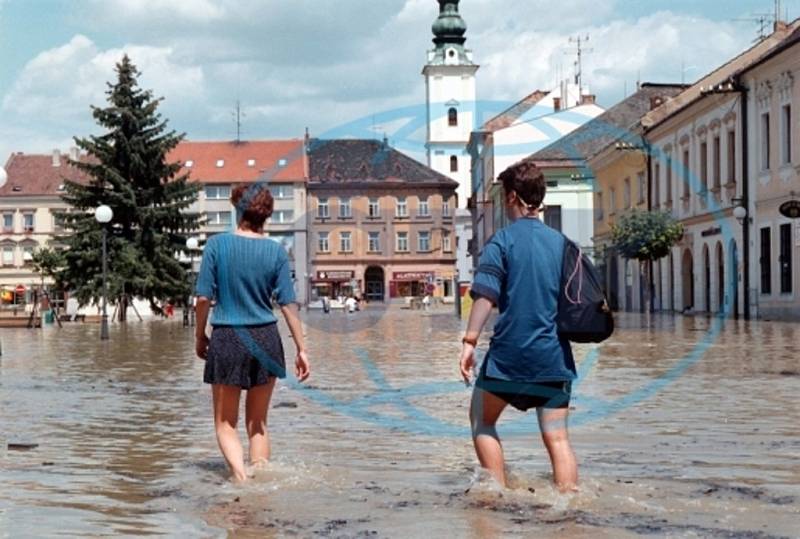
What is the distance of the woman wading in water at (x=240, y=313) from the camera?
263 inches

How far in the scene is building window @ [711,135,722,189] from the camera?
39969 millimetres

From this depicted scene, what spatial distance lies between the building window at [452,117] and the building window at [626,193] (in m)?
66.4

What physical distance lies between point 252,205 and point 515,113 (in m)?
88.1

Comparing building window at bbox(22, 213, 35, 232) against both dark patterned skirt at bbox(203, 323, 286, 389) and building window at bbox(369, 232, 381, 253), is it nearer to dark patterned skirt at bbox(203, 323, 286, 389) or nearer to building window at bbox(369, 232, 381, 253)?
building window at bbox(369, 232, 381, 253)

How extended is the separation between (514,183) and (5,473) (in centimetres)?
324

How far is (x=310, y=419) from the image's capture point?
403 inches

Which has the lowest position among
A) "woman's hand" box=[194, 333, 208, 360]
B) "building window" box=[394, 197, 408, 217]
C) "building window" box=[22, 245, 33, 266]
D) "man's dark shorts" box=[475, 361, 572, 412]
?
"man's dark shorts" box=[475, 361, 572, 412]

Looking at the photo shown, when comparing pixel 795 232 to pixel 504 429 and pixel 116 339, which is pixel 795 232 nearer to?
pixel 116 339

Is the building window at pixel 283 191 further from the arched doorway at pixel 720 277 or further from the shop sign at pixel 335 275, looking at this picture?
the arched doorway at pixel 720 277

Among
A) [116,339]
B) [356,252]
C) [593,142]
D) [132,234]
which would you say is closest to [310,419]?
[116,339]

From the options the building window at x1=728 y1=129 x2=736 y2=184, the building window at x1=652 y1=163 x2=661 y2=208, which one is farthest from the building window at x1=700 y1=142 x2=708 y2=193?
the building window at x1=652 y1=163 x2=661 y2=208

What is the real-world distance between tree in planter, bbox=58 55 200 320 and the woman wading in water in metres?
40.9

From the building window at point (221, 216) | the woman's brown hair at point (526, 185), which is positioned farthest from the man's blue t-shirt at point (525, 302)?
the building window at point (221, 216)

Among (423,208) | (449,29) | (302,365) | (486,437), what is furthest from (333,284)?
(486,437)
